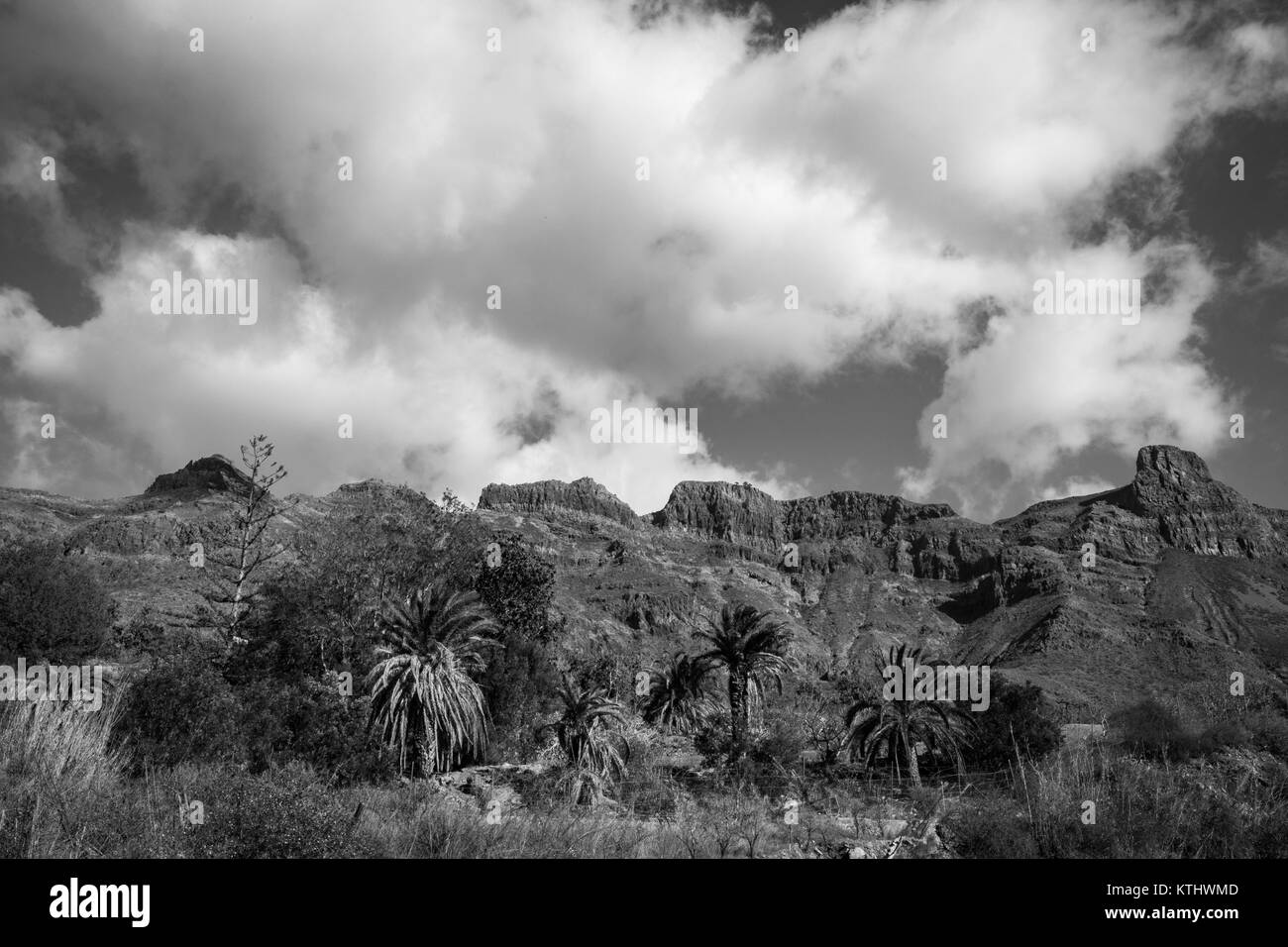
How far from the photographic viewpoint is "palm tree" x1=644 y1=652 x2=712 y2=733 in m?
50.5

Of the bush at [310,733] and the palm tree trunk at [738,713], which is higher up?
the bush at [310,733]

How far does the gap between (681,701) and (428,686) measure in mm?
26283

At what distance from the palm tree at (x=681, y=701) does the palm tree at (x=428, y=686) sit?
2103cm

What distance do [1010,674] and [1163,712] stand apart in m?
91.1

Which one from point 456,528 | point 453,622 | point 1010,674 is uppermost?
point 456,528

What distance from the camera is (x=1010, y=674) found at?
115 m

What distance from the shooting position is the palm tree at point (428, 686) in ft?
94.0

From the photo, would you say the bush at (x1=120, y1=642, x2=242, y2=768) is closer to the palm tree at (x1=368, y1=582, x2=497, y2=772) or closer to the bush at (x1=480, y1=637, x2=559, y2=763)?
the palm tree at (x1=368, y1=582, x2=497, y2=772)

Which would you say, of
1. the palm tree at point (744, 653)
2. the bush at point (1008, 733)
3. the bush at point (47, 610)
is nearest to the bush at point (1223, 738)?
the bush at point (1008, 733)

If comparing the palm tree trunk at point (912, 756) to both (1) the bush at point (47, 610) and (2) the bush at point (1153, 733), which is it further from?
(1) the bush at point (47, 610)

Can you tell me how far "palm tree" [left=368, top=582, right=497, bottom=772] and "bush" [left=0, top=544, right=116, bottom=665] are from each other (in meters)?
17.6
